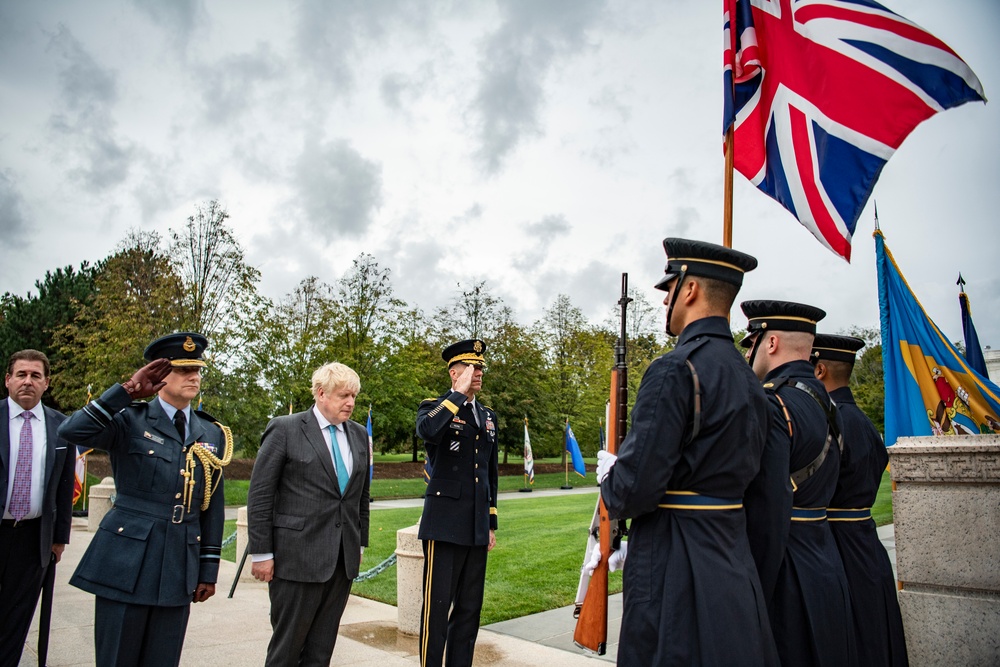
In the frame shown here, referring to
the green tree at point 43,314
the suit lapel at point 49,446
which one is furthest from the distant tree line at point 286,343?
the suit lapel at point 49,446

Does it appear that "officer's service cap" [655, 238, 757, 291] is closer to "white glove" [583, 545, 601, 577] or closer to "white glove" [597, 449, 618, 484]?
"white glove" [597, 449, 618, 484]

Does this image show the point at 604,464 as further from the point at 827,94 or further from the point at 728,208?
the point at 827,94

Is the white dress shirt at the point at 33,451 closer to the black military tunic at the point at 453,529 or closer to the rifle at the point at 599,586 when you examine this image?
the black military tunic at the point at 453,529

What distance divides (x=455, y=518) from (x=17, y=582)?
3.05m

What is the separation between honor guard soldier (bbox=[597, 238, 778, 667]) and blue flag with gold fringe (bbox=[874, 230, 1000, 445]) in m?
3.95

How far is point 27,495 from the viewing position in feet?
16.6

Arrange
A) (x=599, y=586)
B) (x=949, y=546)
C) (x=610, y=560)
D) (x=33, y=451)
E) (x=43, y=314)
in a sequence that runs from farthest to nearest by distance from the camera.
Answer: (x=43, y=314) < (x=33, y=451) < (x=949, y=546) < (x=599, y=586) < (x=610, y=560)

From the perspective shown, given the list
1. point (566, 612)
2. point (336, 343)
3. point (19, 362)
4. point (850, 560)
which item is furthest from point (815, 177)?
point (336, 343)

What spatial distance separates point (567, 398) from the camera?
135 feet

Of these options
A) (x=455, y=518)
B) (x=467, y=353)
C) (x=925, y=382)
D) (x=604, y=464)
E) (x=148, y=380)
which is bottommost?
(x=455, y=518)

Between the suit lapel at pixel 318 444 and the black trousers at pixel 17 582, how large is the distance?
7.35 ft

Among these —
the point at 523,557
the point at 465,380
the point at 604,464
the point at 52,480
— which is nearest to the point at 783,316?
the point at 604,464

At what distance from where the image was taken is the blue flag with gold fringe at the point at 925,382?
6.16 m

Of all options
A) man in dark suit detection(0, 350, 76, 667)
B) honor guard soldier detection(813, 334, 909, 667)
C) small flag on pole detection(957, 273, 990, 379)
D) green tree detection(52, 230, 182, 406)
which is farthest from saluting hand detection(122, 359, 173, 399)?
green tree detection(52, 230, 182, 406)
